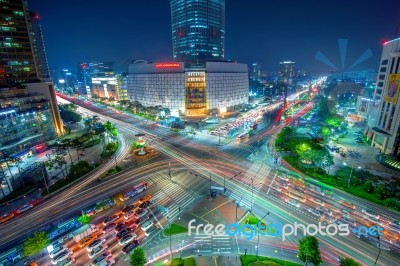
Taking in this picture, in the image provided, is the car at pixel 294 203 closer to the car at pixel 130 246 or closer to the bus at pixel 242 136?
the car at pixel 130 246

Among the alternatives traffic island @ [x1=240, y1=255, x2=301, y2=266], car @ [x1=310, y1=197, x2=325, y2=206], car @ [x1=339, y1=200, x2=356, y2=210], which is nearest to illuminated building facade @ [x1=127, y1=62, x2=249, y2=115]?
car @ [x1=310, y1=197, x2=325, y2=206]

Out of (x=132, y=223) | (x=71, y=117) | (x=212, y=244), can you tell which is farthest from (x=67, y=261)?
(x=71, y=117)

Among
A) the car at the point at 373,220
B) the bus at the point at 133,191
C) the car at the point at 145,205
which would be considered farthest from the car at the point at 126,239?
the car at the point at 373,220

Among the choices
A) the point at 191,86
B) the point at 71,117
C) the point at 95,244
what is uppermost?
the point at 191,86

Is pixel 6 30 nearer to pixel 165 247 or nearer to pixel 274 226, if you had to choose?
pixel 165 247

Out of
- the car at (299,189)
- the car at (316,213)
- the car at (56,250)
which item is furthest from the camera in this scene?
the car at (299,189)

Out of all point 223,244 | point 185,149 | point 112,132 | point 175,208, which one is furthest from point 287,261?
point 112,132

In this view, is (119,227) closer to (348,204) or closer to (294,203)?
(294,203)
